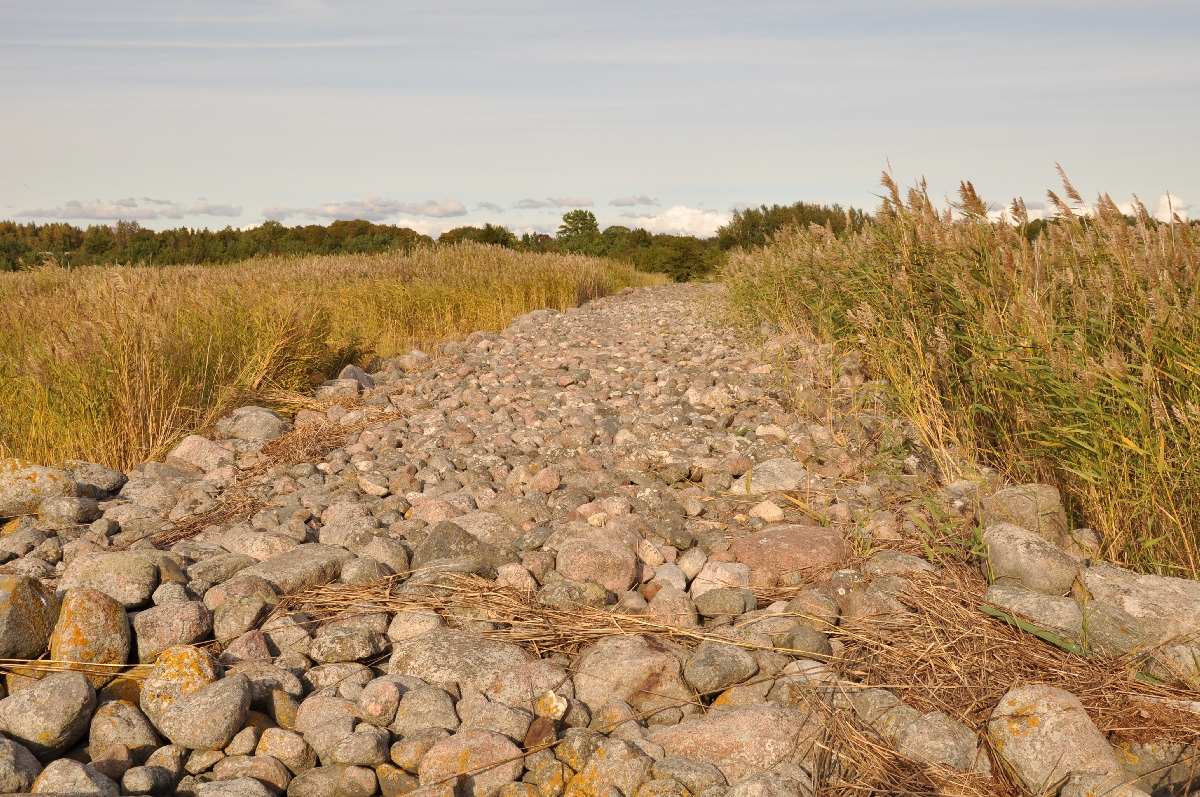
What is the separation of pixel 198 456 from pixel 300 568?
2.24 meters

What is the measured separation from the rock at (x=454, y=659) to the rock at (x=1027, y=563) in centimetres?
166

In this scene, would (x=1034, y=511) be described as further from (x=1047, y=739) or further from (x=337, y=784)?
(x=337, y=784)

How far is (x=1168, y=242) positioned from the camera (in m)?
3.05

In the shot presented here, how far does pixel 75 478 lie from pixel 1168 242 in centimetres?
525

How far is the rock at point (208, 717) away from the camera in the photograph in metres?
2.26

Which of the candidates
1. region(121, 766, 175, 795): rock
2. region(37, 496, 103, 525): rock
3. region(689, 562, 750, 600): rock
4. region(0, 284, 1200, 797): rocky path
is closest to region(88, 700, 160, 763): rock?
region(0, 284, 1200, 797): rocky path

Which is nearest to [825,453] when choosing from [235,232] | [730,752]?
[730,752]

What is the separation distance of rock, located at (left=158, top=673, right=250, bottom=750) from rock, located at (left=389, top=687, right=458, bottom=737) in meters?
0.43

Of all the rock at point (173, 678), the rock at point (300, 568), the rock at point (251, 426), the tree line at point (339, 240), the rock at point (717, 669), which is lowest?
the rock at point (717, 669)

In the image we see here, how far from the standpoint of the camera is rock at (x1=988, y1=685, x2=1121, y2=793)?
2.02 m

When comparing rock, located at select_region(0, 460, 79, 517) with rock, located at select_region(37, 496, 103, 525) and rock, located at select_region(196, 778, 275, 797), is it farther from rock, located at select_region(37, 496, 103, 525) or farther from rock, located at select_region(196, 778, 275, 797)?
rock, located at select_region(196, 778, 275, 797)

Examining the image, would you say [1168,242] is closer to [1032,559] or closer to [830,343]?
[1032,559]

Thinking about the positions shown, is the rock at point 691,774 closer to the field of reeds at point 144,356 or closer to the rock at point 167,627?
the rock at point 167,627

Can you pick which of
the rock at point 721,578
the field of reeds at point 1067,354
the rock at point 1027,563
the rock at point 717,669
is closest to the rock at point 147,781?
the rock at point 717,669
